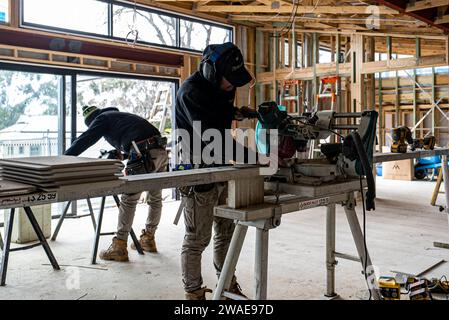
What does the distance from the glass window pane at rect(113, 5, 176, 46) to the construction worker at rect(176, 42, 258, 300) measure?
426 centimetres

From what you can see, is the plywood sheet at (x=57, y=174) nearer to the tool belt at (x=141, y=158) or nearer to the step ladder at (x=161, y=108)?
the tool belt at (x=141, y=158)

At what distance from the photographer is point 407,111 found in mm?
11039

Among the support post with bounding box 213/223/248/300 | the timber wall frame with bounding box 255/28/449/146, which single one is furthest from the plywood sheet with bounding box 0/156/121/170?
the timber wall frame with bounding box 255/28/449/146

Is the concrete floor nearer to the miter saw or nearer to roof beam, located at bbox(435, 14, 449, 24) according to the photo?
the miter saw

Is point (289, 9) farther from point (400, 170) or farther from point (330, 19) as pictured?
point (400, 170)

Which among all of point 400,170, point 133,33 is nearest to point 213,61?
point 133,33

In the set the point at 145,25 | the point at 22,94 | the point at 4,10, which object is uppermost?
the point at 145,25

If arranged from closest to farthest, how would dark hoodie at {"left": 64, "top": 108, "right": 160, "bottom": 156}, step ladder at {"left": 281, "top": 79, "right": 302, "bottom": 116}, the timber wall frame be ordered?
dark hoodie at {"left": 64, "top": 108, "right": 160, "bottom": 156} → the timber wall frame → step ladder at {"left": 281, "top": 79, "right": 302, "bottom": 116}

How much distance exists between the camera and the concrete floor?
2.91m

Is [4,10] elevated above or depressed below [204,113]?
above

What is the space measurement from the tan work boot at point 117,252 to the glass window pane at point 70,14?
320cm

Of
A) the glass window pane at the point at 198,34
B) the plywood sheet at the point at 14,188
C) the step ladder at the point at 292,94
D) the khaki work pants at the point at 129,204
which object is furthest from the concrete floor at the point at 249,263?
the glass window pane at the point at 198,34

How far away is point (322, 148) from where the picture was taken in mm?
2205

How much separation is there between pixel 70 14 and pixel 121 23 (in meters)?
0.81
